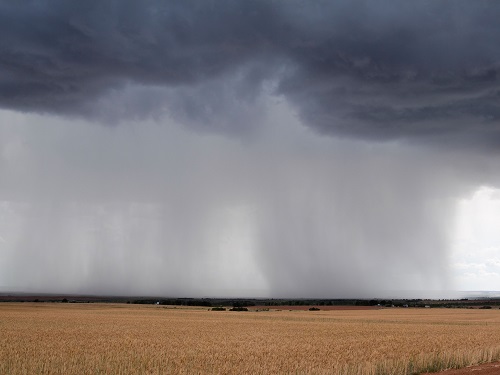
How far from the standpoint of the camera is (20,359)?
23.0 meters

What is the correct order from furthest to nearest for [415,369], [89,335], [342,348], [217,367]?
[89,335] < [342,348] < [415,369] < [217,367]

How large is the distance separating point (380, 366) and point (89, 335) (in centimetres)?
2370

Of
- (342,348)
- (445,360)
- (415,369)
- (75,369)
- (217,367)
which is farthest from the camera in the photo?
(342,348)

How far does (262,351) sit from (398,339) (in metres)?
14.8

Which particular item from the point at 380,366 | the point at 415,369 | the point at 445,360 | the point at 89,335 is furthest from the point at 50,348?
the point at 445,360

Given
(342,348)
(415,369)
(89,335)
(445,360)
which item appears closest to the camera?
(415,369)

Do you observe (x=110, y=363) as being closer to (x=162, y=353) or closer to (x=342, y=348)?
(x=162, y=353)

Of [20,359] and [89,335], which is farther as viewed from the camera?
[89,335]

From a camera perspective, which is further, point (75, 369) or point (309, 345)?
point (309, 345)

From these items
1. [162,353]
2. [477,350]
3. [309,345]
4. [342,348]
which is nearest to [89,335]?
[162,353]

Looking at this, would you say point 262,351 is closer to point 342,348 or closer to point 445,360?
point 342,348

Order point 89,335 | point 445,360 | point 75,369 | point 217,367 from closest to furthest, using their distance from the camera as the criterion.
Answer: point 75,369 → point 217,367 → point 445,360 → point 89,335

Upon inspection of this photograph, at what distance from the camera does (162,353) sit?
26.3m

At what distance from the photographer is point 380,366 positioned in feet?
78.4
